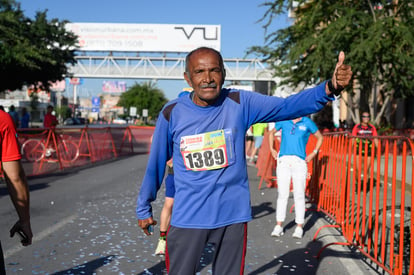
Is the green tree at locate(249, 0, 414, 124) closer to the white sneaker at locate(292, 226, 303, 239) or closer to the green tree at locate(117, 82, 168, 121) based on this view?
the white sneaker at locate(292, 226, 303, 239)

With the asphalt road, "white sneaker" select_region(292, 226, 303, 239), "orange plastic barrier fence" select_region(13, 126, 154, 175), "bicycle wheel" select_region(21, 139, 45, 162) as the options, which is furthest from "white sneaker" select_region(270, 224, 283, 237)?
"bicycle wheel" select_region(21, 139, 45, 162)

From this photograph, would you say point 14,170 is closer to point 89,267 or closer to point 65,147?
point 89,267

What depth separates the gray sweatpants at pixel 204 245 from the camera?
3.02m

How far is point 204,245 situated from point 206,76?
3.21 ft

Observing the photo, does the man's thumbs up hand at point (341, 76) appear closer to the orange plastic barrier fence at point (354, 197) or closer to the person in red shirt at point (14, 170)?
the person in red shirt at point (14, 170)

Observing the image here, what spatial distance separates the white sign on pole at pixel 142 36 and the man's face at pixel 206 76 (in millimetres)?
65404

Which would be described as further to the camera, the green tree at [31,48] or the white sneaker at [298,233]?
the green tree at [31,48]

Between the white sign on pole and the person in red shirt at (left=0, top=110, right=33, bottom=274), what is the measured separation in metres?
65.8

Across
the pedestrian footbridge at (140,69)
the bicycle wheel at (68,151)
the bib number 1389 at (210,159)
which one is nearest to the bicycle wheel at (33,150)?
the bicycle wheel at (68,151)

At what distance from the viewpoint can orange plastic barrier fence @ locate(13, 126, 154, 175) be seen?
48.4 ft

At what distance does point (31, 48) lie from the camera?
24.4 metres

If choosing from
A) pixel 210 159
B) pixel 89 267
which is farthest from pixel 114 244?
pixel 210 159

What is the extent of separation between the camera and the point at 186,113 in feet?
10.1

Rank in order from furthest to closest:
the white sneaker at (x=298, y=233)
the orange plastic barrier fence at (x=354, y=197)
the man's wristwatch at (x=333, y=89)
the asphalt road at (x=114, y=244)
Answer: the white sneaker at (x=298, y=233) → the orange plastic barrier fence at (x=354, y=197) → the asphalt road at (x=114, y=244) → the man's wristwatch at (x=333, y=89)
